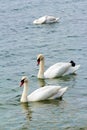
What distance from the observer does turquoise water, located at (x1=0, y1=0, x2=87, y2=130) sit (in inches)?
681

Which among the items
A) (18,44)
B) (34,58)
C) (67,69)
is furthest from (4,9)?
(67,69)

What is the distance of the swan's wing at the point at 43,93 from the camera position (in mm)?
19453

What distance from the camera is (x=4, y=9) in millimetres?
40656

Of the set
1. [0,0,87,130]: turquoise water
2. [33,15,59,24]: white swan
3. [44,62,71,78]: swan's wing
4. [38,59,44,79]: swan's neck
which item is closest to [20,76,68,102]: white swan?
[0,0,87,130]: turquoise water

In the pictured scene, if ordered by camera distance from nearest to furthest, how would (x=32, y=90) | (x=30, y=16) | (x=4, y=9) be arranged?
(x=32, y=90)
(x=30, y=16)
(x=4, y=9)

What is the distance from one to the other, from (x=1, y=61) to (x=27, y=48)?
2.95 m

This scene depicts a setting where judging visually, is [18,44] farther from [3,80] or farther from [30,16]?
[30,16]

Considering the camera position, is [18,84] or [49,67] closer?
[18,84]

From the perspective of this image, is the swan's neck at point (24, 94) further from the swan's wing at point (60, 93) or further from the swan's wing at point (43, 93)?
the swan's wing at point (60, 93)

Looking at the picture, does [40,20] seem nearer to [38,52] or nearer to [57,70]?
[38,52]

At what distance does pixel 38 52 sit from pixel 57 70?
4034 mm

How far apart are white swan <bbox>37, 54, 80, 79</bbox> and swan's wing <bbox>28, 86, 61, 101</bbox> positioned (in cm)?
287

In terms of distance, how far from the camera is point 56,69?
2267 cm

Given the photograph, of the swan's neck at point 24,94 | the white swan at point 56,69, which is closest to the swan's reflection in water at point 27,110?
the swan's neck at point 24,94
